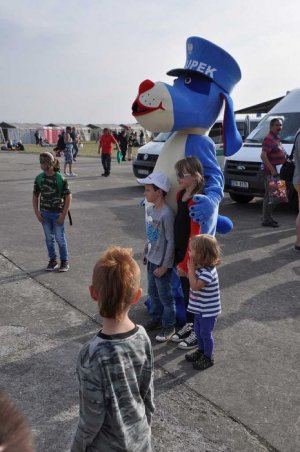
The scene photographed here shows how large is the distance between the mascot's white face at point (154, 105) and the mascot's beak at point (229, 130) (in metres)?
0.55

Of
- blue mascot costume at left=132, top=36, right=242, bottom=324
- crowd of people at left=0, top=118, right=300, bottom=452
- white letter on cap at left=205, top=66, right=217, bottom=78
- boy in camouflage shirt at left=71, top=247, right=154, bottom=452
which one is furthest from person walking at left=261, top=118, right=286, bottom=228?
boy in camouflage shirt at left=71, top=247, right=154, bottom=452

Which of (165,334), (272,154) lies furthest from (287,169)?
(165,334)

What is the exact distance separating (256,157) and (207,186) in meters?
5.74

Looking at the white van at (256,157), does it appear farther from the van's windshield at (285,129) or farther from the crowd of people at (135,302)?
the crowd of people at (135,302)

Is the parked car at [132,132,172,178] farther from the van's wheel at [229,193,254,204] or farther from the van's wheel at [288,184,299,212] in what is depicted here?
the van's wheel at [288,184,299,212]

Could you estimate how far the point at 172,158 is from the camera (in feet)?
13.1

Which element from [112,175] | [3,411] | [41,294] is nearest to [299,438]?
[3,411]

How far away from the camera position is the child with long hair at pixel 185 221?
3.60m

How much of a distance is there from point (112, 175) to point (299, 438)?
14.0 m

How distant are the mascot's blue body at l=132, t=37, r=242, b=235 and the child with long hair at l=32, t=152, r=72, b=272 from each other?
168 centimetres

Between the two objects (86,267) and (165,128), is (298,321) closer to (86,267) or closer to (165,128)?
(165,128)

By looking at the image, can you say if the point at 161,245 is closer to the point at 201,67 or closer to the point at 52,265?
the point at 201,67

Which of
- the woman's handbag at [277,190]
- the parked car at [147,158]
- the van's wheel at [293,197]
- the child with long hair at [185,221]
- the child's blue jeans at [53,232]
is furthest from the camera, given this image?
the parked car at [147,158]

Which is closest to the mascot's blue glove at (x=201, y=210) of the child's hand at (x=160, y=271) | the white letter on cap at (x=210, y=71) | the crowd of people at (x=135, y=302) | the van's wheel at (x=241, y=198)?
the crowd of people at (x=135, y=302)
